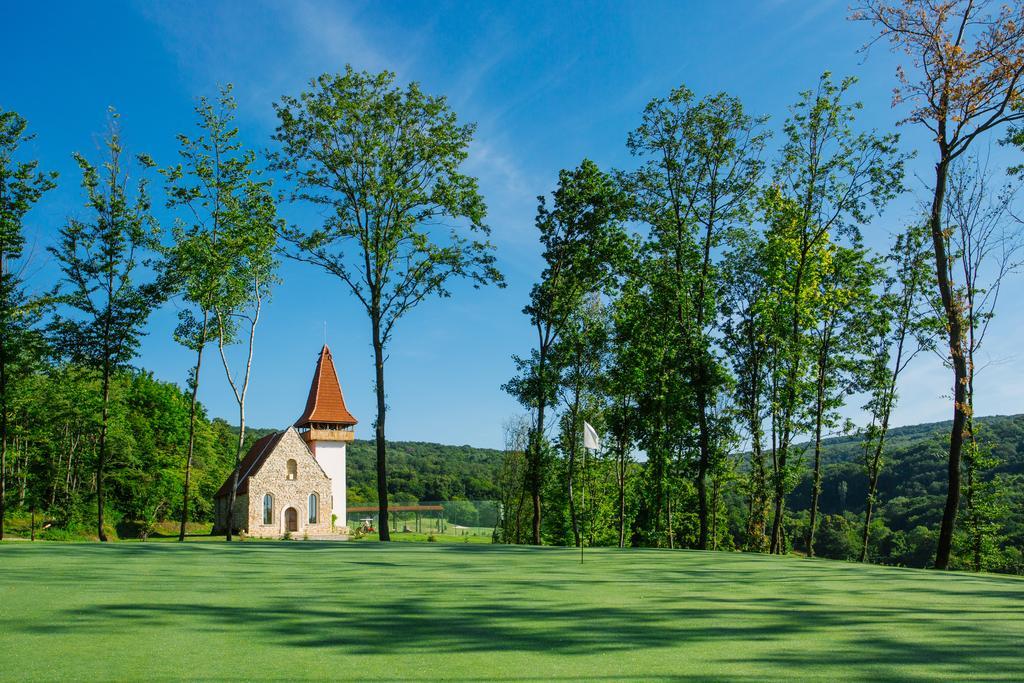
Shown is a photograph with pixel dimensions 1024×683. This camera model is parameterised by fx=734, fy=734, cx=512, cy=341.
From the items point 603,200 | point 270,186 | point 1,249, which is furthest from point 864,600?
point 1,249

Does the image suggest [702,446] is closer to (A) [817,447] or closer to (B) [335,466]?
(A) [817,447]

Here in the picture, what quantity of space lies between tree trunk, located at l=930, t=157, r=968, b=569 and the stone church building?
1751 inches

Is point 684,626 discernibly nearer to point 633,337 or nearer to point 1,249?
point 633,337

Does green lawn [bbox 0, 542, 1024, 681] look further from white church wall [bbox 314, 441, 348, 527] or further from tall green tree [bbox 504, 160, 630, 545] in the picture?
white church wall [bbox 314, 441, 348, 527]

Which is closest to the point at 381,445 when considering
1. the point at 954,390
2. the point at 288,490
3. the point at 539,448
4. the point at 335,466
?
the point at 539,448

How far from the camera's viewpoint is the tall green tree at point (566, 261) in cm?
2688

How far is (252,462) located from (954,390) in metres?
49.9

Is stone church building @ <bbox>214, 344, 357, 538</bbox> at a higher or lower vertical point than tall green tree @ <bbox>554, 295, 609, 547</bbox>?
lower

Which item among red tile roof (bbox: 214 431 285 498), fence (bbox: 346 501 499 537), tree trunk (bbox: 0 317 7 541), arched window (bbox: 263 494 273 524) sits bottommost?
fence (bbox: 346 501 499 537)

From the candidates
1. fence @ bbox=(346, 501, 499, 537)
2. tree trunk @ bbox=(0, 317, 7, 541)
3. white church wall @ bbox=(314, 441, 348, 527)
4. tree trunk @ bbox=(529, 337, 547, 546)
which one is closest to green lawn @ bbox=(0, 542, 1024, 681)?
tree trunk @ bbox=(529, 337, 547, 546)

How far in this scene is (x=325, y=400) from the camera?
62.8 meters

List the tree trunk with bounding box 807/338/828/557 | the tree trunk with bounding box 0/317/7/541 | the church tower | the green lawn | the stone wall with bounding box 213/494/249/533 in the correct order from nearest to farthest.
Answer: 1. the green lawn
2. the tree trunk with bounding box 807/338/828/557
3. the tree trunk with bounding box 0/317/7/541
4. the stone wall with bounding box 213/494/249/533
5. the church tower

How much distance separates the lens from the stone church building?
5212cm

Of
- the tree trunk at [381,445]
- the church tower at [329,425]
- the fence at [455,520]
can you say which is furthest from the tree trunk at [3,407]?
the fence at [455,520]
